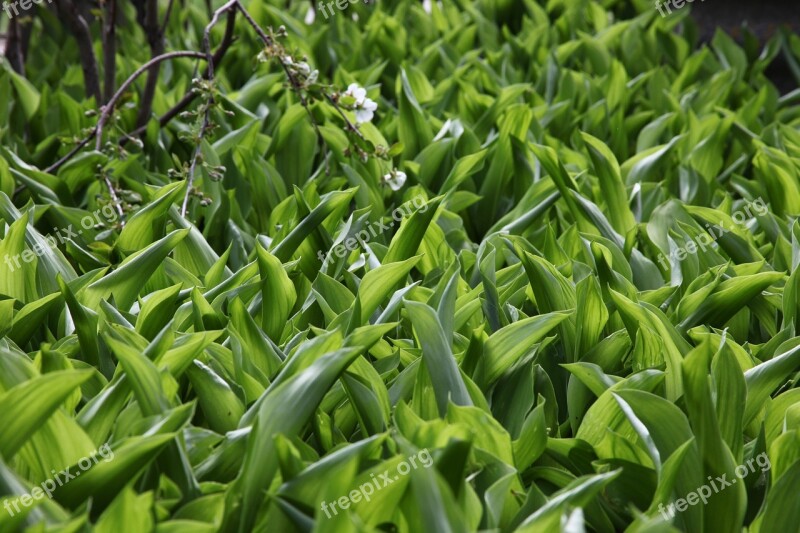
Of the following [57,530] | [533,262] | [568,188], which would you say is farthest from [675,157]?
[57,530]

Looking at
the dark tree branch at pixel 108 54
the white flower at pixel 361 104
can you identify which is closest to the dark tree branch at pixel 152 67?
the dark tree branch at pixel 108 54

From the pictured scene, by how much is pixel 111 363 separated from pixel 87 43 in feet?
6.47

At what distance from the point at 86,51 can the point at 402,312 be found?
2053 mm

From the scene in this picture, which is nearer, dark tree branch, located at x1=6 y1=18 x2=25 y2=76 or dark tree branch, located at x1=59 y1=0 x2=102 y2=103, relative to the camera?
dark tree branch, located at x1=59 y1=0 x2=102 y2=103

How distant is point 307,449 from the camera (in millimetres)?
1452

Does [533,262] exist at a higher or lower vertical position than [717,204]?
higher

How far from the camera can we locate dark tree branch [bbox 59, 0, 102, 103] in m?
3.24

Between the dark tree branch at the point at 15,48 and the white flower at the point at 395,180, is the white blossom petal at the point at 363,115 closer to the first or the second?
the white flower at the point at 395,180

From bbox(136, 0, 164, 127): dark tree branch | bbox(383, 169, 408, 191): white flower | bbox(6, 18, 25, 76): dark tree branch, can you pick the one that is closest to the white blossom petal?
bbox(383, 169, 408, 191): white flower

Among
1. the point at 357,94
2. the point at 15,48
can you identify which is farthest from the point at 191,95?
the point at 15,48

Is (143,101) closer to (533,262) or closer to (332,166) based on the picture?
(332,166)

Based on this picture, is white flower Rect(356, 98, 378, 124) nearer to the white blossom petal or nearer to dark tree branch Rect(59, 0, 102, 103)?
the white blossom petal

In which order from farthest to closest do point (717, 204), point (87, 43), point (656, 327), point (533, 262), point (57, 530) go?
point (87, 43)
point (717, 204)
point (533, 262)
point (656, 327)
point (57, 530)

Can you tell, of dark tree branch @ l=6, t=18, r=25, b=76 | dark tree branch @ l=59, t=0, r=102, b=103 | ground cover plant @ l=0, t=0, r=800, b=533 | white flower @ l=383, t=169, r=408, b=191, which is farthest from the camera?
dark tree branch @ l=6, t=18, r=25, b=76
